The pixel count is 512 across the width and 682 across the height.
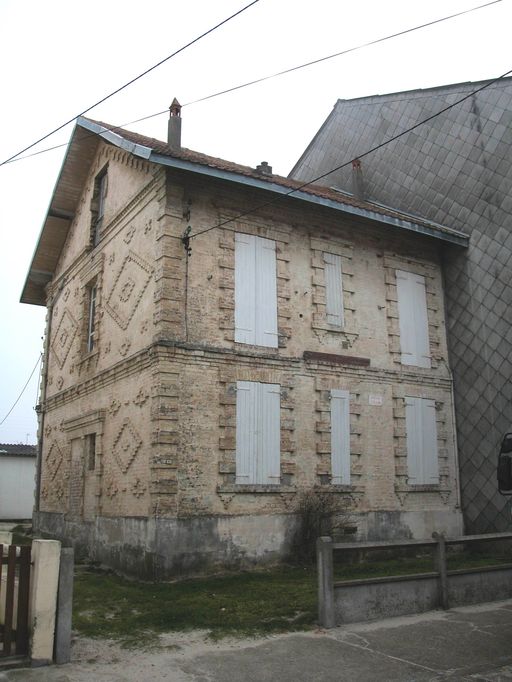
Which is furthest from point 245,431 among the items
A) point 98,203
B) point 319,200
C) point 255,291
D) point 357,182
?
point 357,182

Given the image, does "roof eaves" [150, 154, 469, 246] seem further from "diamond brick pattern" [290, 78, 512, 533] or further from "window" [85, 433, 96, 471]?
"window" [85, 433, 96, 471]

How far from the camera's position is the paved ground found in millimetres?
6156

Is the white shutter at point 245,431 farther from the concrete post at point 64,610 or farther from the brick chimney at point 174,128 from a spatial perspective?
the brick chimney at point 174,128

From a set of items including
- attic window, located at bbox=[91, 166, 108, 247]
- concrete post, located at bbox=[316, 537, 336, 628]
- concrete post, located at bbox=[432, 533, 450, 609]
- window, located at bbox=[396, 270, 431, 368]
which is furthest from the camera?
attic window, located at bbox=[91, 166, 108, 247]

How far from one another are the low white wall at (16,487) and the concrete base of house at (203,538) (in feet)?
49.4

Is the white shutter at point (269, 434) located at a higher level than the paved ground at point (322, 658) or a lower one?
higher

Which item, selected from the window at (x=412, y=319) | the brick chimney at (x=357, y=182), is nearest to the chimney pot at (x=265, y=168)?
the brick chimney at (x=357, y=182)

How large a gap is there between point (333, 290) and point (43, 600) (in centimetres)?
1004

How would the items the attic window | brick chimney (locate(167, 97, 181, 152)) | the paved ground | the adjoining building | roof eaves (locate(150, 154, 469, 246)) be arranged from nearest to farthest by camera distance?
the paved ground
roof eaves (locate(150, 154, 469, 246))
brick chimney (locate(167, 97, 181, 152))
the attic window
the adjoining building

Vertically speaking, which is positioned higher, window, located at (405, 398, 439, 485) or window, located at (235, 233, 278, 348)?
window, located at (235, 233, 278, 348)

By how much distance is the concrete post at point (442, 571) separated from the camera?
891 centimetres

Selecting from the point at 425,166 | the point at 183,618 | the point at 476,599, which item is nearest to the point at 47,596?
the point at 183,618

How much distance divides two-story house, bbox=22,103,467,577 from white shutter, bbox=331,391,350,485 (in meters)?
0.03

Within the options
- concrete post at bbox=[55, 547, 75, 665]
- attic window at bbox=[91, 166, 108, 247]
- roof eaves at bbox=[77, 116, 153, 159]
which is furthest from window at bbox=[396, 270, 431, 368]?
concrete post at bbox=[55, 547, 75, 665]
